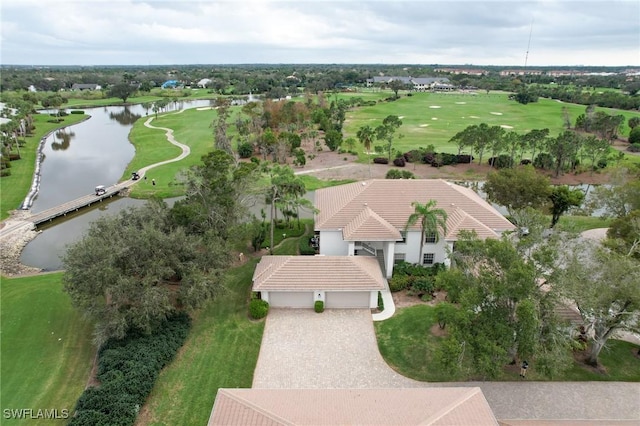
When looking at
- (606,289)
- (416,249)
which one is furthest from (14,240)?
(606,289)

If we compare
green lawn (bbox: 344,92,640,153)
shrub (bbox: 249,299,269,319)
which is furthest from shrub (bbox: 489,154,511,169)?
shrub (bbox: 249,299,269,319)

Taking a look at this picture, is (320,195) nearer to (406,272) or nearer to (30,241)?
(406,272)

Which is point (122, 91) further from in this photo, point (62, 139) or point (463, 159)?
point (463, 159)

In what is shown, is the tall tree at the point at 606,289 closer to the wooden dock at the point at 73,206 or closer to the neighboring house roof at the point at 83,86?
the wooden dock at the point at 73,206

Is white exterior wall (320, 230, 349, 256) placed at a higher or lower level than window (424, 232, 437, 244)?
lower

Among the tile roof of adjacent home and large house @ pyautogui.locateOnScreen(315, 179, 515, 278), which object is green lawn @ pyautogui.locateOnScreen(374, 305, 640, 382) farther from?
the tile roof of adjacent home

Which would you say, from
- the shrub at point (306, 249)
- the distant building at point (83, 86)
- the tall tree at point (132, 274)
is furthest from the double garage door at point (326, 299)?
the distant building at point (83, 86)

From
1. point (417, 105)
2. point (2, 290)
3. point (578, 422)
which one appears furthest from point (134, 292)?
point (417, 105)
